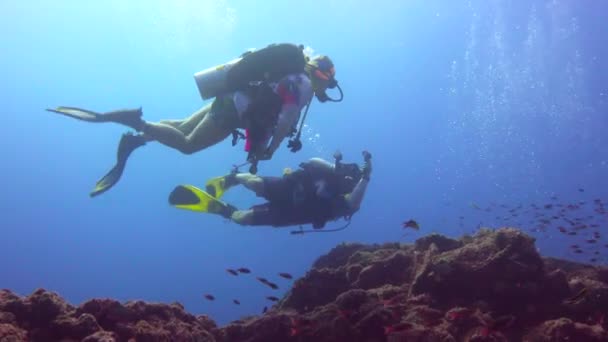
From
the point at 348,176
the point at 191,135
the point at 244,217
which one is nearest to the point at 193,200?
the point at 244,217

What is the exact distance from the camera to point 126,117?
8.34 metres

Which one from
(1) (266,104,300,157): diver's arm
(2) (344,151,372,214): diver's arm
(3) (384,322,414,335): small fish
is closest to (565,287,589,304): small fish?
(3) (384,322,414,335): small fish

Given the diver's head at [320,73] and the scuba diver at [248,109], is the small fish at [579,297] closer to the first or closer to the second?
the scuba diver at [248,109]

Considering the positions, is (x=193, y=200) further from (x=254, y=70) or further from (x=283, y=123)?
(x=254, y=70)

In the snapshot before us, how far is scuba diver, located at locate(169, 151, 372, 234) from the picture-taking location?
33.6 feet

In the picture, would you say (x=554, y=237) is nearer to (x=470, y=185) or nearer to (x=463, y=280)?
(x=470, y=185)

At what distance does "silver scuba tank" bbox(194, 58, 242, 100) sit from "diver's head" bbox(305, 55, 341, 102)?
153cm

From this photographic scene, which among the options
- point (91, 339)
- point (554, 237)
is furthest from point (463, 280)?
point (554, 237)

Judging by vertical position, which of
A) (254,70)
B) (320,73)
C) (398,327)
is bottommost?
(398,327)

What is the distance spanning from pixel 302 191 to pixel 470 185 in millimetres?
96817

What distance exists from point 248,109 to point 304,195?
10.0 feet

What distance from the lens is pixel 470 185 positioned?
99000 mm

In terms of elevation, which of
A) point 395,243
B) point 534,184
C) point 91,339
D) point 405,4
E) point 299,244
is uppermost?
point 405,4

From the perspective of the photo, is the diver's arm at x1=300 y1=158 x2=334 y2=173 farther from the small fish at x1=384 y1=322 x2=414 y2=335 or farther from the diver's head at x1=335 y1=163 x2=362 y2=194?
the small fish at x1=384 y1=322 x2=414 y2=335
